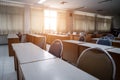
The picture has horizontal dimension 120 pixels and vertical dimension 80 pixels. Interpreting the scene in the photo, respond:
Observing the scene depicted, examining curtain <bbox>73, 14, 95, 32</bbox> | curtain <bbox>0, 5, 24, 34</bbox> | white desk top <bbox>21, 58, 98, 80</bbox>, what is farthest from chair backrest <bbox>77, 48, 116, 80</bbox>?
curtain <bbox>73, 14, 95, 32</bbox>

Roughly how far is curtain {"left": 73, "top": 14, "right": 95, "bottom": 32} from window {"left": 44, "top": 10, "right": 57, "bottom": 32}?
2.30 meters

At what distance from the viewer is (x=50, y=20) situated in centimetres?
944

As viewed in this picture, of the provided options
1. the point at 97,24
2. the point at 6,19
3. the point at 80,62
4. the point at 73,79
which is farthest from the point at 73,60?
the point at 97,24

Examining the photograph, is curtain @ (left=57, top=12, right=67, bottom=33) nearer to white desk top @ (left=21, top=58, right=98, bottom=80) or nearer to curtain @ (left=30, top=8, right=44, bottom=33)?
curtain @ (left=30, top=8, right=44, bottom=33)

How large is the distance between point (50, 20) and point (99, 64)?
8.62 metres

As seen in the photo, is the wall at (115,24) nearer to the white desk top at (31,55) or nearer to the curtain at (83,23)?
the curtain at (83,23)

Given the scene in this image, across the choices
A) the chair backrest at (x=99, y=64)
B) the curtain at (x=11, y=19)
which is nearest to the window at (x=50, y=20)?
the curtain at (x=11, y=19)

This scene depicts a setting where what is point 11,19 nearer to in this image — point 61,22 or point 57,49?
point 61,22

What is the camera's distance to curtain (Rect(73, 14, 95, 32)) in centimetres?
1093

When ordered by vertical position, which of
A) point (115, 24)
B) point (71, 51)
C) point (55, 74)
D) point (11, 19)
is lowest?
point (71, 51)

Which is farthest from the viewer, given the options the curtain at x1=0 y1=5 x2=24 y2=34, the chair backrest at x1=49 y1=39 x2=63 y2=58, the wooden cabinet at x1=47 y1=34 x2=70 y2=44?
the curtain at x1=0 y1=5 x2=24 y2=34

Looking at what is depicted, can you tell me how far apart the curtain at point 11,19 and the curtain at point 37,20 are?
0.85 meters

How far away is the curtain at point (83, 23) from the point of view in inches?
430

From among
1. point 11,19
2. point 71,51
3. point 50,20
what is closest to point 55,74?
point 71,51
